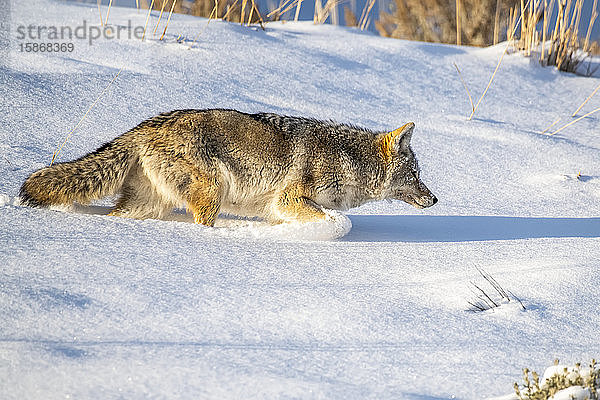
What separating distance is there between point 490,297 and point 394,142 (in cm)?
215

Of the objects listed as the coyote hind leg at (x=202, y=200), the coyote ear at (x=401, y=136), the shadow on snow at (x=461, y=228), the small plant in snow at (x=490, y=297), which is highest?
the coyote ear at (x=401, y=136)

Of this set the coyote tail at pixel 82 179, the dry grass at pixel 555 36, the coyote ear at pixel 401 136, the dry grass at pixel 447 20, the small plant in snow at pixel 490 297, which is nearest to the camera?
the small plant in snow at pixel 490 297

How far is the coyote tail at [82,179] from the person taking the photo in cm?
413

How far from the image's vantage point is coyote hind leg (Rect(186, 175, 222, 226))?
434 centimetres

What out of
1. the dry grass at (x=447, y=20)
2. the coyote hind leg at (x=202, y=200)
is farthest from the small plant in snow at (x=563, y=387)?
the dry grass at (x=447, y=20)

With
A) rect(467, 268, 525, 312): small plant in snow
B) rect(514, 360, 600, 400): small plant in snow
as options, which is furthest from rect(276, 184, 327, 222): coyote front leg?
rect(514, 360, 600, 400): small plant in snow

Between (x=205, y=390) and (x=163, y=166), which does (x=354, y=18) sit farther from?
(x=205, y=390)

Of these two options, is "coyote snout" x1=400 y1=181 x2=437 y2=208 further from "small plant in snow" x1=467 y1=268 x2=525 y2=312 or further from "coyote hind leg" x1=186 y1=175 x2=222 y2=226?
"small plant in snow" x1=467 y1=268 x2=525 y2=312

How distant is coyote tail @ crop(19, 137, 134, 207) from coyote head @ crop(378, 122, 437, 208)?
6.33 ft

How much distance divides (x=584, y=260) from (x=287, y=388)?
2.35 metres

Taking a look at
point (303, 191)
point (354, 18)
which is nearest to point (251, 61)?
point (303, 191)

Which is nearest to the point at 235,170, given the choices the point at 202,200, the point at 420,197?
the point at 202,200

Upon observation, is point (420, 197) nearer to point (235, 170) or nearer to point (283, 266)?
point (235, 170)

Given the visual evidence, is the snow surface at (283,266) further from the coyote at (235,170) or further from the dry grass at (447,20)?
the dry grass at (447,20)
